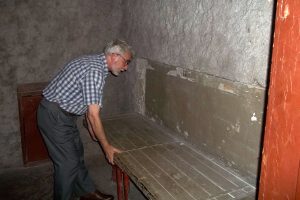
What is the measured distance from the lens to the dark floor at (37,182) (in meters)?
3.80

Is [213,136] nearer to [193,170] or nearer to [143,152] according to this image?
[193,170]

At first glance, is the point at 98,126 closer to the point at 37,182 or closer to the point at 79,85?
the point at 79,85

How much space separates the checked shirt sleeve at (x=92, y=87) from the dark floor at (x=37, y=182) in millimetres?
1633

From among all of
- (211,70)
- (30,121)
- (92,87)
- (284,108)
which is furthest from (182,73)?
(30,121)

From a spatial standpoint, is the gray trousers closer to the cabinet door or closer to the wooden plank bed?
the wooden plank bed

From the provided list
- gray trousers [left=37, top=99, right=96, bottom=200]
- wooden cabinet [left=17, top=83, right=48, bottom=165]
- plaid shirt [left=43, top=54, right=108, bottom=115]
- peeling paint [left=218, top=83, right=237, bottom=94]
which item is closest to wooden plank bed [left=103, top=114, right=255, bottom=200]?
gray trousers [left=37, top=99, right=96, bottom=200]

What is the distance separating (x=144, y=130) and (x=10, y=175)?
7.38 ft

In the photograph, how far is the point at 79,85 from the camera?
10.2 feet

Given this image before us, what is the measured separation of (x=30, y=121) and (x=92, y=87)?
191 centimetres

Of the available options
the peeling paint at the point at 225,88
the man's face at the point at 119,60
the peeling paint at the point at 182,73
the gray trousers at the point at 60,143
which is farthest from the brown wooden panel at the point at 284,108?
the gray trousers at the point at 60,143

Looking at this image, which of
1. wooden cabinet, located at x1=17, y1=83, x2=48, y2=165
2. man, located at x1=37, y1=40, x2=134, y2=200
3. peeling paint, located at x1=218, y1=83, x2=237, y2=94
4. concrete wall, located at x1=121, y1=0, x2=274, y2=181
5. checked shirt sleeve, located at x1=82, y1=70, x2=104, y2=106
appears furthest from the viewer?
wooden cabinet, located at x1=17, y1=83, x2=48, y2=165

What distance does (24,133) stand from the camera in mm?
4281

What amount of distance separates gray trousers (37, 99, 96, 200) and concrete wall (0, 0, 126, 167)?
42.1 inches

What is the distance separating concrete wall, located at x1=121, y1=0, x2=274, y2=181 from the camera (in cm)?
236
